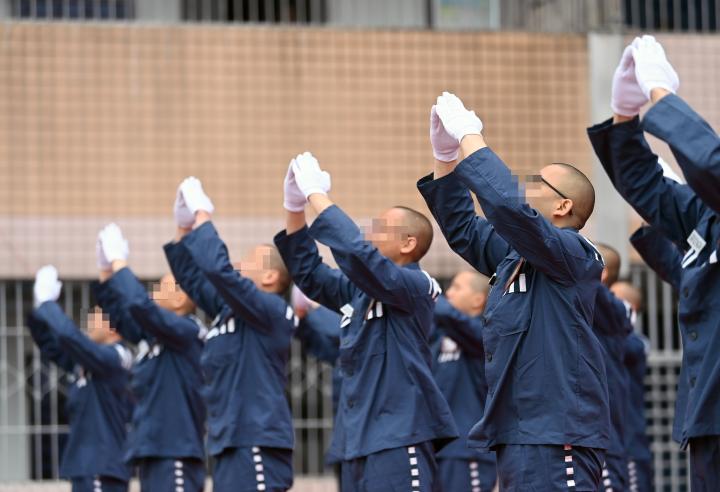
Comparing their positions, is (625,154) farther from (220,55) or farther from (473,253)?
(220,55)

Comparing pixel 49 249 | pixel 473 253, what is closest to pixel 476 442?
pixel 473 253

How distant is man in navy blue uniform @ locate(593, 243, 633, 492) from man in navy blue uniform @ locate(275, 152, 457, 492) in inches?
63.9

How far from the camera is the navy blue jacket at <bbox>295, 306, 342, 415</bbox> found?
32.2 ft

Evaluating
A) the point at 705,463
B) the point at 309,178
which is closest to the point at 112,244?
the point at 309,178

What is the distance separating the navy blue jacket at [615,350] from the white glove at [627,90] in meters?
2.72

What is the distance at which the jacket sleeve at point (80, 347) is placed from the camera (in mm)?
9734

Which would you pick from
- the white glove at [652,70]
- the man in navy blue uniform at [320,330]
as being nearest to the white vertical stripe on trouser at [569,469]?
the white glove at [652,70]

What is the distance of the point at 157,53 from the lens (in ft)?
40.0

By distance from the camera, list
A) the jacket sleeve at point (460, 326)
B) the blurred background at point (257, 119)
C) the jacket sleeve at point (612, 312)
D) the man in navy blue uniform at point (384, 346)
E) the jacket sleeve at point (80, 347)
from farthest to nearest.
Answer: the blurred background at point (257, 119) → the jacket sleeve at point (80, 347) → the jacket sleeve at point (460, 326) → the jacket sleeve at point (612, 312) → the man in navy blue uniform at point (384, 346)

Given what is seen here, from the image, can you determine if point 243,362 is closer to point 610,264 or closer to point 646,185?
point 610,264

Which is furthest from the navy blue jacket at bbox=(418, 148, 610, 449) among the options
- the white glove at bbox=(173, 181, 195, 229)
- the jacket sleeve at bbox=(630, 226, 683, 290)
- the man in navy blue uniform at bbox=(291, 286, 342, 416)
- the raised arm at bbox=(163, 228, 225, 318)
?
the man in navy blue uniform at bbox=(291, 286, 342, 416)

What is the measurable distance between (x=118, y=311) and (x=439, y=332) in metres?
1.98

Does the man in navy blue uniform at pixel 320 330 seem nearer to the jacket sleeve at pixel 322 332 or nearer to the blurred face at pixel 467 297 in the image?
the jacket sleeve at pixel 322 332

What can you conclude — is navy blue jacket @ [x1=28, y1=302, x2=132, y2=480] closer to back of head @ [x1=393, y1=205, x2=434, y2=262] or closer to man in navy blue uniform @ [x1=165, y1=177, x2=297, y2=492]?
man in navy blue uniform @ [x1=165, y1=177, x2=297, y2=492]
